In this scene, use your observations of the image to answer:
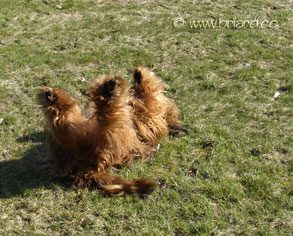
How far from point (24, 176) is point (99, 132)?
1.05m

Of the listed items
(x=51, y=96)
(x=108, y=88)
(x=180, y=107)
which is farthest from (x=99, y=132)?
(x=180, y=107)

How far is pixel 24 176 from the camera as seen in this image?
4395 millimetres

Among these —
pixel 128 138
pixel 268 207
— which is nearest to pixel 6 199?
pixel 128 138

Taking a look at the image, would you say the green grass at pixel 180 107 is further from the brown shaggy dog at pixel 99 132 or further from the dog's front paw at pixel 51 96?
the dog's front paw at pixel 51 96

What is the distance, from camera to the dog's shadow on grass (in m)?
4.21

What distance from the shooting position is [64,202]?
4055mm

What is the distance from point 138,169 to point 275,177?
1556mm

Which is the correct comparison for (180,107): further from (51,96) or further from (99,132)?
(51,96)

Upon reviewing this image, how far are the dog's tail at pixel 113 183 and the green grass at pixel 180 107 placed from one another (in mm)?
95

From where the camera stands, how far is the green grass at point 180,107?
3904 millimetres

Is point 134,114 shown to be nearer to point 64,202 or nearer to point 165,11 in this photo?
point 64,202

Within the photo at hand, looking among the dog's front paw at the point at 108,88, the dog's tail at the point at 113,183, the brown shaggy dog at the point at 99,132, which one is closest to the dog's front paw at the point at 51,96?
the brown shaggy dog at the point at 99,132

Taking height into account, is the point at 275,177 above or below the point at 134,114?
below

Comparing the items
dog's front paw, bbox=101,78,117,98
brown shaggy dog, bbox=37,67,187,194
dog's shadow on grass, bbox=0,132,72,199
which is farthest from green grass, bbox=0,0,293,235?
dog's front paw, bbox=101,78,117,98
